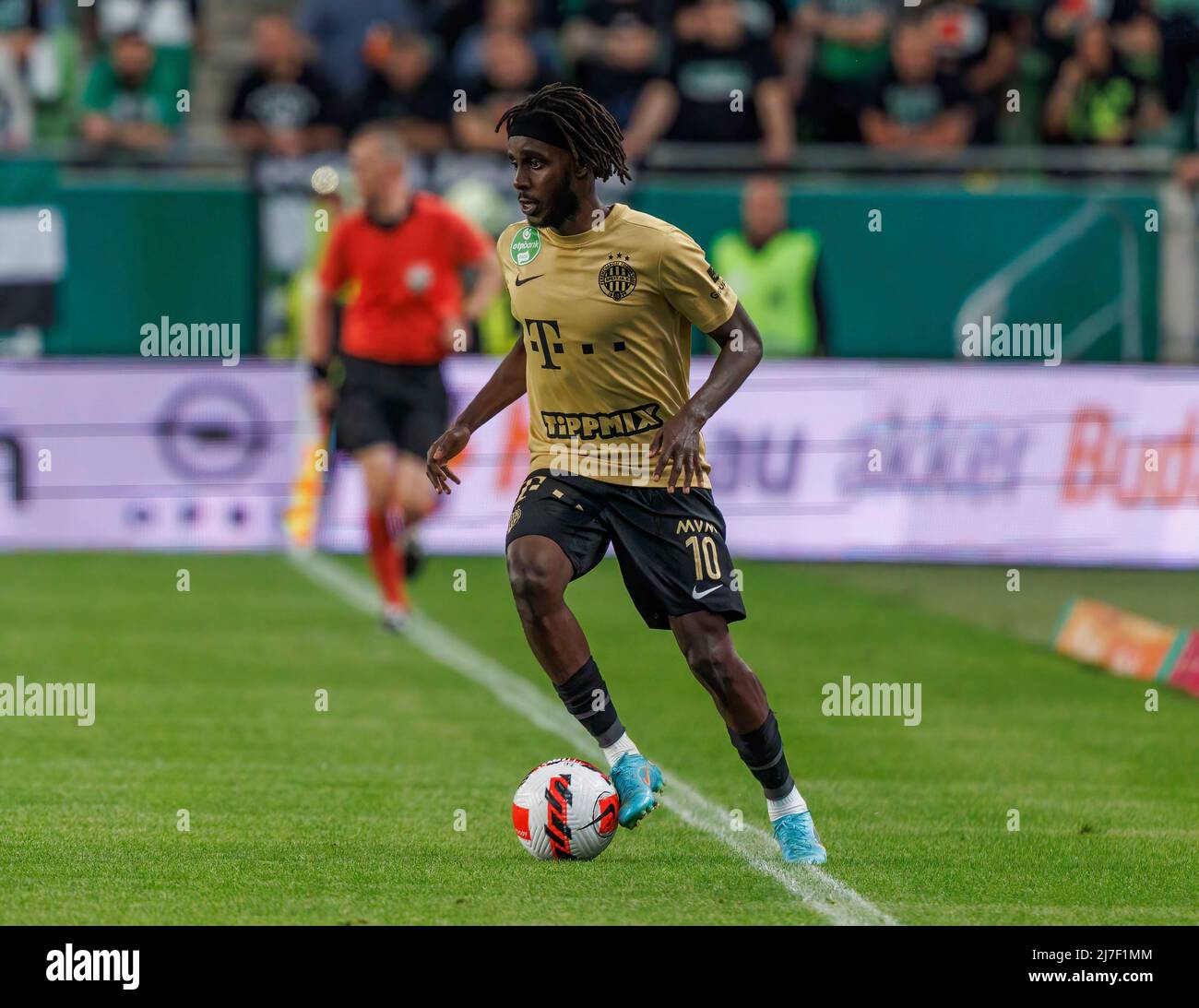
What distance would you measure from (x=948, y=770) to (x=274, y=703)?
337cm

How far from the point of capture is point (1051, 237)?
20.0m

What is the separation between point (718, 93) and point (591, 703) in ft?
43.7

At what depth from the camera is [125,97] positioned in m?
20.7

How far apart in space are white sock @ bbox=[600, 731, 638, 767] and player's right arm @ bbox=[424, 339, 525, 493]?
104cm

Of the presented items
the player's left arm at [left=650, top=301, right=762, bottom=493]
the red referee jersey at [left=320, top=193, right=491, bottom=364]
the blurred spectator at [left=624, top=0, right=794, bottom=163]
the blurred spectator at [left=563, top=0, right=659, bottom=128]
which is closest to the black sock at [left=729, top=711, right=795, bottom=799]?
the player's left arm at [left=650, top=301, right=762, bottom=493]

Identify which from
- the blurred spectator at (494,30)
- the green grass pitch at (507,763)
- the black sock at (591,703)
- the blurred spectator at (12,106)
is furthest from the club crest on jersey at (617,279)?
the blurred spectator at (12,106)

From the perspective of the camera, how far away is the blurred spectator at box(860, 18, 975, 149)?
68.7ft

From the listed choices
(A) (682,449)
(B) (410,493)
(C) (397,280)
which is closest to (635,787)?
(A) (682,449)

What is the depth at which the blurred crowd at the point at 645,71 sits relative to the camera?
67.5 ft

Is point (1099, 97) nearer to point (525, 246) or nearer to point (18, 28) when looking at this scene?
point (18, 28)

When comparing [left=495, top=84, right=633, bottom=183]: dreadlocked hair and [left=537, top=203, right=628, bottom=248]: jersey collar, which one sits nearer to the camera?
[left=495, top=84, right=633, bottom=183]: dreadlocked hair

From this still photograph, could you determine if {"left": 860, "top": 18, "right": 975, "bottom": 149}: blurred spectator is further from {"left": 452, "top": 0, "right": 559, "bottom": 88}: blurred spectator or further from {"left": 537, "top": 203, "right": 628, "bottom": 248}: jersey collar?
{"left": 537, "top": 203, "right": 628, "bottom": 248}: jersey collar

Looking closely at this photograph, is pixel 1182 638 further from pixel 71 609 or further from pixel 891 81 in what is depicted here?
pixel 891 81
